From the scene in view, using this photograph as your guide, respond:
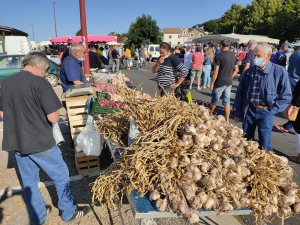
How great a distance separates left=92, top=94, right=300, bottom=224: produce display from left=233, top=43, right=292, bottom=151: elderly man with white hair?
1381mm

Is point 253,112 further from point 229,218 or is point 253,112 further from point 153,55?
point 153,55

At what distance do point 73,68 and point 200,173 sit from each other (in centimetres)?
303

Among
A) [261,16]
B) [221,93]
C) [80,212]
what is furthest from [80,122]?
[261,16]

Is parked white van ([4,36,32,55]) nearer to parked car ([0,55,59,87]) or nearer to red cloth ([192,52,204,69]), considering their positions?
parked car ([0,55,59,87])

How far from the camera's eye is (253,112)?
10.8 feet

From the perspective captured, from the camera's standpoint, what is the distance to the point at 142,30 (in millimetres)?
47156

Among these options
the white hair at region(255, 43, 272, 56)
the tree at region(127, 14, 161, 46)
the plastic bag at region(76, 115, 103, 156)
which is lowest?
the plastic bag at region(76, 115, 103, 156)

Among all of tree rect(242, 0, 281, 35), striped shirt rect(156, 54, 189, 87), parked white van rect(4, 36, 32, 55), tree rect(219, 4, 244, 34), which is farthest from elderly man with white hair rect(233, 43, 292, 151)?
tree rect(219, 4, 244, 34)

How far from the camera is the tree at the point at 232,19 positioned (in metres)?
51.0

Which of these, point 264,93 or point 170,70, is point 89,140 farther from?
point 264,93

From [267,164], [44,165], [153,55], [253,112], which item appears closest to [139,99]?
[44,165]

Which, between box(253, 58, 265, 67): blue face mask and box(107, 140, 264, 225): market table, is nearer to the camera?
box(107, 140, 264, 225): market table

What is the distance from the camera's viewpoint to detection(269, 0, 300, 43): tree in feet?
126

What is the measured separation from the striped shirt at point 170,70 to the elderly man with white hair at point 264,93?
52.9 inches
